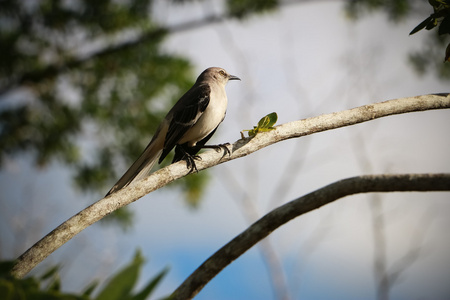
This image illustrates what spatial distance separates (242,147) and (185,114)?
1747 millimetres

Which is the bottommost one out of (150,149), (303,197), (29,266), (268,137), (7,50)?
(29,266)

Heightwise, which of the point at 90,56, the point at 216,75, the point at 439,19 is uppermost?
the point at 90,56

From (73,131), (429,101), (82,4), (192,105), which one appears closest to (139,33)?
(82,4)

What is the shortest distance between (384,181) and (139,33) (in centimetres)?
810

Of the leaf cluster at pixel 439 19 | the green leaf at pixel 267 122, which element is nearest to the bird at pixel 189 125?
the green leaf at pixel 267 122

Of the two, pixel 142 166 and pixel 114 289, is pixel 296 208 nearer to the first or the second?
pixel 114 289

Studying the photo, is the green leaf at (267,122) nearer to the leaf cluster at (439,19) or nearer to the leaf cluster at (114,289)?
the leaf cluster at (439,19)

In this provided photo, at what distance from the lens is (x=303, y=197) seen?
2488 mm

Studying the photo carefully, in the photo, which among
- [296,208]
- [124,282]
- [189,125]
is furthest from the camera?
[189,125]

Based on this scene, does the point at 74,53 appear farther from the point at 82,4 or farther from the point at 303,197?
the point at 303,197

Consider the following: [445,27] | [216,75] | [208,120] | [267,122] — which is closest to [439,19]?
[445,27]

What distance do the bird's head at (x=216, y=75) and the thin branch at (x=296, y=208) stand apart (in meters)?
3.23

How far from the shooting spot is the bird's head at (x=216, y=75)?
554cm

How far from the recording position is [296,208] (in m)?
2.47
